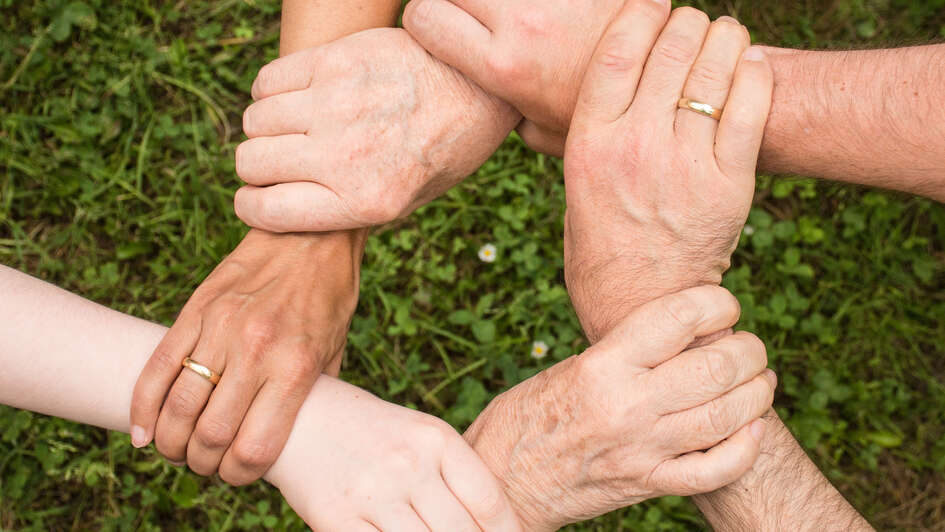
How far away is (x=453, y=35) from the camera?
2.19 m

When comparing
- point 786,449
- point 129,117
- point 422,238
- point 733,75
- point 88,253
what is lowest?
point 88,253

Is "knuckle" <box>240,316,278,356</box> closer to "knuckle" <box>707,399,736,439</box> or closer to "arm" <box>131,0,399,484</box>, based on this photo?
"arm" <box>131,0,399,484</box>

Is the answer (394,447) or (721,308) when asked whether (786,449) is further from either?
(394,447)

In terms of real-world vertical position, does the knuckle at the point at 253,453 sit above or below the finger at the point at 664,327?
below

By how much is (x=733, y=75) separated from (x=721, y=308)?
627 mm

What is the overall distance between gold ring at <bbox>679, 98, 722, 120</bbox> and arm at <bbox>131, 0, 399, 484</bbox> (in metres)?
1.19

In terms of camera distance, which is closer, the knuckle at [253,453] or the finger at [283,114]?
the knuckle at [253,453]

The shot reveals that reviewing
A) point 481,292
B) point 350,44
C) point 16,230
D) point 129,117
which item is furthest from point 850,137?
point 16,230

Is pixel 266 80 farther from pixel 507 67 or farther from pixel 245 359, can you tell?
pixel 245 359

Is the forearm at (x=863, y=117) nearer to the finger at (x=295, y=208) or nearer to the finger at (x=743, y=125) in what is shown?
the finger at (x=743, y=125)

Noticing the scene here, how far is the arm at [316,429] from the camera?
6.53ft

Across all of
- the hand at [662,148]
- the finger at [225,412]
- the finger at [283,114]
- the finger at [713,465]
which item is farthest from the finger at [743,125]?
the finger at [225,412]

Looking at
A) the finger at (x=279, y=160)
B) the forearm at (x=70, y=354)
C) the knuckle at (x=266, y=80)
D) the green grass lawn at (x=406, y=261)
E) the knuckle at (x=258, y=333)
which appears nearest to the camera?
the forearm at (x=70, y=354)

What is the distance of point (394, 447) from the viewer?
2068 mm
